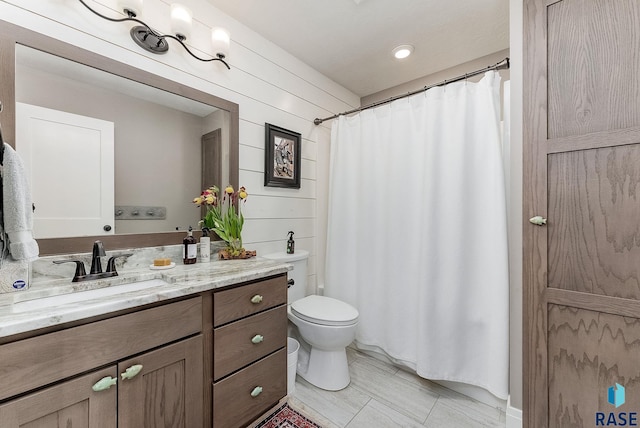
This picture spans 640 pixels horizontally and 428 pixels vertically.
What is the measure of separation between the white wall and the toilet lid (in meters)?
0.47

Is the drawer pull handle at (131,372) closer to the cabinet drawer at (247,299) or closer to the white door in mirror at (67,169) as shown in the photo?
the cabinet drawer at (247,299)

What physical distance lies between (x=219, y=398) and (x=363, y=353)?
1281mm

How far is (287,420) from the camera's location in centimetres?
140

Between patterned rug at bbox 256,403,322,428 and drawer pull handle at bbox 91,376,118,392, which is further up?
drawer pull handle at bbox 91,376,118,392

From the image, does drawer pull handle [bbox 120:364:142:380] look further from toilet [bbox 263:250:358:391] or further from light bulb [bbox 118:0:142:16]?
light bulb [bbox 118:0:142:16]

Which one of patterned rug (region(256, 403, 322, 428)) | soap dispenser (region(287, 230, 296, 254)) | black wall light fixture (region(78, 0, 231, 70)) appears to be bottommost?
patterned rug (region(256, 403, 322, 428))

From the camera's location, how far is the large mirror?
43.1 inches

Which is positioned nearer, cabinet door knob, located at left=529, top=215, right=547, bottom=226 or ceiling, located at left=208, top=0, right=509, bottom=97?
cabinet door knob, located at left=529, top=215, right=547, bottom=226

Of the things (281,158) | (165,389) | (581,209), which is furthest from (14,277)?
(581,209)

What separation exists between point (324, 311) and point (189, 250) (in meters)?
0.92

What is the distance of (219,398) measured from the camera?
114 centimetres

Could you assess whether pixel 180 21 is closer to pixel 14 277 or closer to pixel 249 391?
pixel 14 277

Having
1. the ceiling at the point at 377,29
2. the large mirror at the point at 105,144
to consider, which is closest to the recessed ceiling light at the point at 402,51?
the ceiling at the point at 377,29

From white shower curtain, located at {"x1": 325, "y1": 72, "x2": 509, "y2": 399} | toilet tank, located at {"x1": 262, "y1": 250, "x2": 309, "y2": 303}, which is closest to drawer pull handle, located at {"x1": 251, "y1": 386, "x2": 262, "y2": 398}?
toilet tank, located at {"x1": 262, "y1": 250, "x2": 309, "y2": 303}
